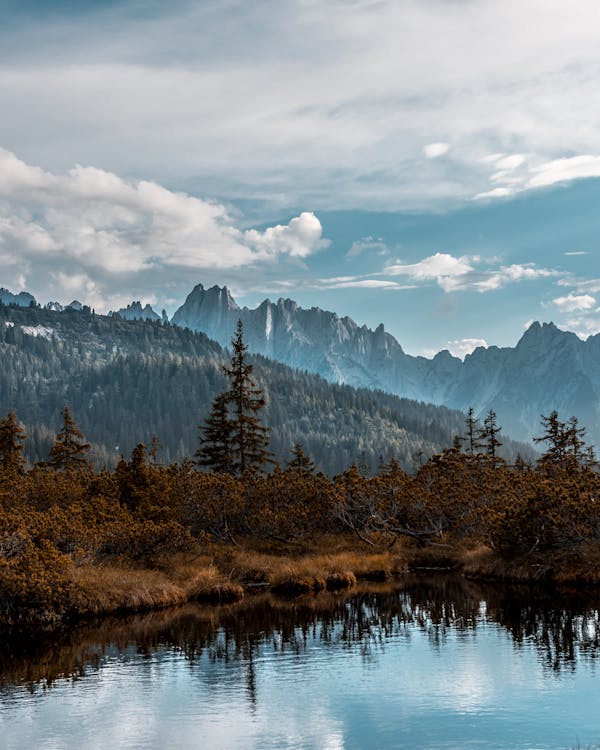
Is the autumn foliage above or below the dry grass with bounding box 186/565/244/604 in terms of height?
above

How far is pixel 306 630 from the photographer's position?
34.5m

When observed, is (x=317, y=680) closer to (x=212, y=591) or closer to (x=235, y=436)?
(x=212, y=591)

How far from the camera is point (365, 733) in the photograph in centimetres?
2125

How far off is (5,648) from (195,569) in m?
14.9

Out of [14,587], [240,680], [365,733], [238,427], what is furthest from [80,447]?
[365,733]

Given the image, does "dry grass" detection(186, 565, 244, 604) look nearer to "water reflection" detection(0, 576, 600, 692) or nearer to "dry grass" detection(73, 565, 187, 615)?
"dry grass" detection(73, 565, 187, 615)

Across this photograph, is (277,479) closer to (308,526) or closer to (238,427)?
(308,526)

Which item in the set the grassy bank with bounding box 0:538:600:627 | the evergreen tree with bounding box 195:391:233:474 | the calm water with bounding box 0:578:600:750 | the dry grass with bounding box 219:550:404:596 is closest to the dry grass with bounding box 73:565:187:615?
the grassy bank with bounding box 0:538:600:627

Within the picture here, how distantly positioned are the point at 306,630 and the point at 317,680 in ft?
26.6

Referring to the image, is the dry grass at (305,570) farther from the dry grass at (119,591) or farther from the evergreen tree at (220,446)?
the evergreen tree at (220,446)

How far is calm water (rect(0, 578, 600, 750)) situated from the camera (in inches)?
836

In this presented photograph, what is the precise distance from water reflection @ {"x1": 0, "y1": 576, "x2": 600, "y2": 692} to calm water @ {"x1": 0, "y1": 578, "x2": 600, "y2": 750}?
0.11 metres

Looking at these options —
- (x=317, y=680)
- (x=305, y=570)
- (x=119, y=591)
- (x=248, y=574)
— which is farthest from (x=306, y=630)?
(x=248, y=574)

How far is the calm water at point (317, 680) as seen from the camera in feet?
69.7
